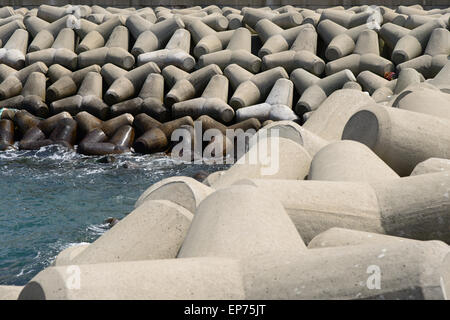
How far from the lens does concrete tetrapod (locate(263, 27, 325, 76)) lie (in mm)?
10812

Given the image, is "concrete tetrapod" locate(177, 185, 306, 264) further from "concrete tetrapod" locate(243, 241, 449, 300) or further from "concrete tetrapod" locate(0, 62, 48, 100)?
"concrete tetrapod" locate(0, 62, 48, 100)

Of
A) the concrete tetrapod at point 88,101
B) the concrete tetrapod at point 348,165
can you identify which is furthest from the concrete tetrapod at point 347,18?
the concrete tetrapod at point 348,165

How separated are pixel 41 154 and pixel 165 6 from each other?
23.8ft

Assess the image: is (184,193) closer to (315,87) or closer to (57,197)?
(57,197)

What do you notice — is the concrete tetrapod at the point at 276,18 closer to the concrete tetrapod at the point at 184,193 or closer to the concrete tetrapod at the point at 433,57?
the concrete tetrapod at the point at 433,57

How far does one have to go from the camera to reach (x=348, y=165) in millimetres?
4324

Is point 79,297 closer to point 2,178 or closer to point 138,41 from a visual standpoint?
point 2,178

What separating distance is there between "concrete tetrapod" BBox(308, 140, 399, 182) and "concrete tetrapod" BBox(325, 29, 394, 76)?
6054mm

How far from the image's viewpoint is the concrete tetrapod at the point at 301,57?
10812 mm

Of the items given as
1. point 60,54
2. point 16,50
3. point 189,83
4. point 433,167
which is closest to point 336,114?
point 433,167

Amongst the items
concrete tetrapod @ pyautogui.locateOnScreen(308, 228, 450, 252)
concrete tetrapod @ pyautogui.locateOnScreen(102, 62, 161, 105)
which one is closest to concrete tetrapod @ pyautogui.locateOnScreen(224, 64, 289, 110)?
concrete tetrapod @ pyautogui.locateOnScreen(102, 62, 161, 105)

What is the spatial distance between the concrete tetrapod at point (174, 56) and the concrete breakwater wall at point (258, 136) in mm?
24
